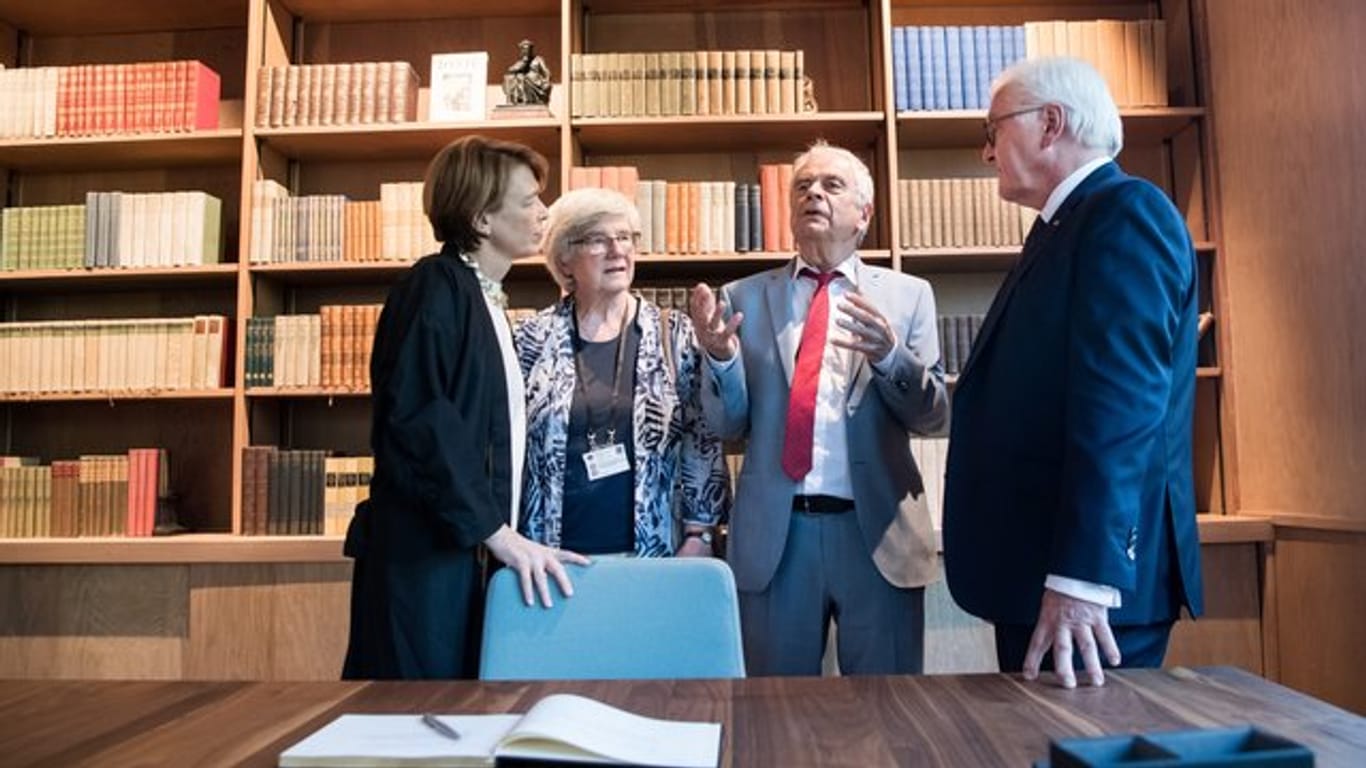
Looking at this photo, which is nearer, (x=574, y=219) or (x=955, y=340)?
(x=574, y=219)

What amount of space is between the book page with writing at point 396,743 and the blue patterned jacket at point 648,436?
1.09 m

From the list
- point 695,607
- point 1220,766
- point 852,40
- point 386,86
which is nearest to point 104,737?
point 695,607

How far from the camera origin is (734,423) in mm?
2098

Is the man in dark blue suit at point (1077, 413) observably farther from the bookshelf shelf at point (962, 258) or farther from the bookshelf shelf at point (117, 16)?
the bookshelf shelf at point (117, 16)

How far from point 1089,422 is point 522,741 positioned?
0.87m

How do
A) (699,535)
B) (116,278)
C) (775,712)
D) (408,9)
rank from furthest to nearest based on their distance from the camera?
(408,9) < (116,278) < (699,535) < (775,712)

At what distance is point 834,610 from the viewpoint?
196 cm

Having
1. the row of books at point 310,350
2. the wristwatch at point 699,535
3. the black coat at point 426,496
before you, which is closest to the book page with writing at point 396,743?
the black coat at point 426,496

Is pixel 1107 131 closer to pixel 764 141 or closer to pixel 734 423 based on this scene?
pixel 734 423

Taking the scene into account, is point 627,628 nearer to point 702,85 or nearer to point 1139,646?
point 1139,646

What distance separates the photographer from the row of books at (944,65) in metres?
3.15

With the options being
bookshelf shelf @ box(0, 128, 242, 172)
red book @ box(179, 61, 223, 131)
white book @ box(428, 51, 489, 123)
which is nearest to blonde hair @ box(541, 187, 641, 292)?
white book @ box(428, 51, 489, 123)

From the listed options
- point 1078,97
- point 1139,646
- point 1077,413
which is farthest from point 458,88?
point 1139,646

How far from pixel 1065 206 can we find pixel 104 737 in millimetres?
1446
